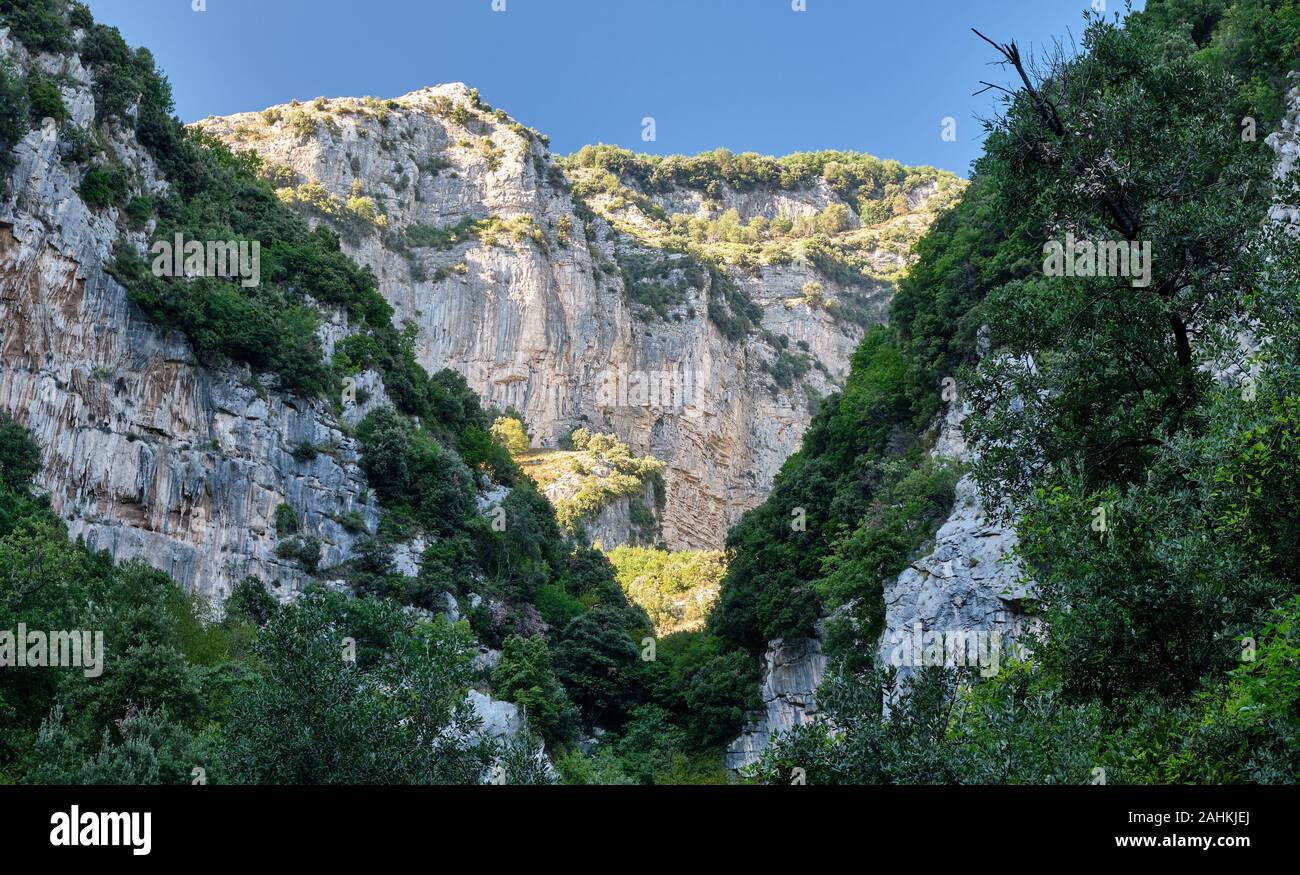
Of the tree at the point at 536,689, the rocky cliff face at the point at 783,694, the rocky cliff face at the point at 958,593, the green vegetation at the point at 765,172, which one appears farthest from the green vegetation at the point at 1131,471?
the green vegetation at the point at 765,172

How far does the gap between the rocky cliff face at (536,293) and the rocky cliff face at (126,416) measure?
53963 millimetres

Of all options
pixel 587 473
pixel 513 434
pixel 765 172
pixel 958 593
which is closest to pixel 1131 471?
pixel 958 593

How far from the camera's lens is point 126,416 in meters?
43.3

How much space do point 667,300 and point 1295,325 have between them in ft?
333

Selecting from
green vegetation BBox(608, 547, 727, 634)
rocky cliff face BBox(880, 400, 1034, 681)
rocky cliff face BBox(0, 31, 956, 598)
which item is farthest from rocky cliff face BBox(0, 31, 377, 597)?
green vegetation BBox(608, 547, 727, 634)

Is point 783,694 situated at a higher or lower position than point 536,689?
lower

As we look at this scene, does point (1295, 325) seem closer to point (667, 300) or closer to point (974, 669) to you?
point (974, 669)

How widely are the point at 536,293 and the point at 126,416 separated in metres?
65.1

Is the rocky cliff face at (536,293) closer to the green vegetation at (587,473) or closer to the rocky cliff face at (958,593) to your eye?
the green vegetation at (587,473)

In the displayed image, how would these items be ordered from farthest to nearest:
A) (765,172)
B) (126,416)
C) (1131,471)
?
(765,172) → (126,416) → (1131,471)

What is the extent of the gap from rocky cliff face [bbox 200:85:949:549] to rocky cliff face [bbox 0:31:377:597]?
54.0m

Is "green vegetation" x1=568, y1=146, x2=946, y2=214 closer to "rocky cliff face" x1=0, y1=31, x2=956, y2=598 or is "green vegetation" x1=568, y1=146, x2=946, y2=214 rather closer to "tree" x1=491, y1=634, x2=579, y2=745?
"rocky cliff face" x1=0, y1=31, x2=956, y2=598

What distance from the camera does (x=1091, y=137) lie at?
620 inches

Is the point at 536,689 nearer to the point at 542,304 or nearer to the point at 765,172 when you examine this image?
the point at 542,304
